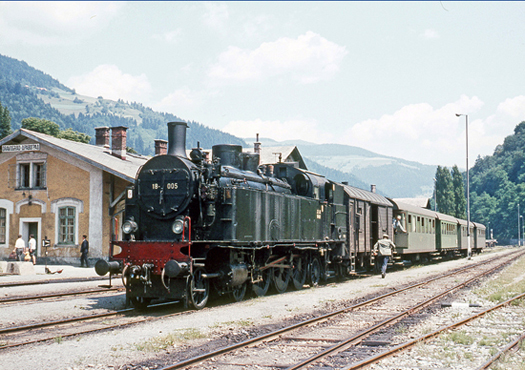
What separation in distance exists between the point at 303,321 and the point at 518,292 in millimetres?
7935

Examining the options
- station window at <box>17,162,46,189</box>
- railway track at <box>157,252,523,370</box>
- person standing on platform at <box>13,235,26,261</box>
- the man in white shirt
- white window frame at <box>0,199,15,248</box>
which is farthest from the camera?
white window frame at <box>0,199,15,248</box>

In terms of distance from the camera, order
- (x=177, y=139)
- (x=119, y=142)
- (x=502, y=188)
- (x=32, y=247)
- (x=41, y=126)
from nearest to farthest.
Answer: (x=177, y=139), (x=32, y=247), (x=119, y=142), (x=41, y=126), (x=502, y=188)

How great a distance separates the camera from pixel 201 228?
1164 centimetres

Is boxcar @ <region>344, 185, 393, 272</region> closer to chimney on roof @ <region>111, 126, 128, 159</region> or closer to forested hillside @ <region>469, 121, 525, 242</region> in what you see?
chimney on roof @ <region>111, 126, 128, 159</region>

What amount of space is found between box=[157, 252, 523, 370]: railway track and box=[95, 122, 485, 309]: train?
8.89 ft

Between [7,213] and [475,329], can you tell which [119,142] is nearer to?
[7,213]

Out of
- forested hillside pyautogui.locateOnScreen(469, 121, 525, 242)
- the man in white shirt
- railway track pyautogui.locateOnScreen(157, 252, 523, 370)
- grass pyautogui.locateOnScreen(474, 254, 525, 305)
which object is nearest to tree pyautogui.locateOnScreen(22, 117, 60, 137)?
the man in white shirt

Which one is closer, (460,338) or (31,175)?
Answer: (460,338)

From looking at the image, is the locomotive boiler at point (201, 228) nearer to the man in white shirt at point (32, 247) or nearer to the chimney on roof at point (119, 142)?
the man in white shirt at point (32, 247)

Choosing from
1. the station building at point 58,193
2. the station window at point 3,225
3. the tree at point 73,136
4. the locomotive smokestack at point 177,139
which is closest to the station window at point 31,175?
the station building at point 58,193

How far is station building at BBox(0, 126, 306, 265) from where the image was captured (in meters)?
25.2

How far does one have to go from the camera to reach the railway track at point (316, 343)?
21.6ft

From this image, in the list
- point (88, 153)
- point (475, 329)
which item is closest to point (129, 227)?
point (475, 329)

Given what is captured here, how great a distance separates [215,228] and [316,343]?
177 inches
